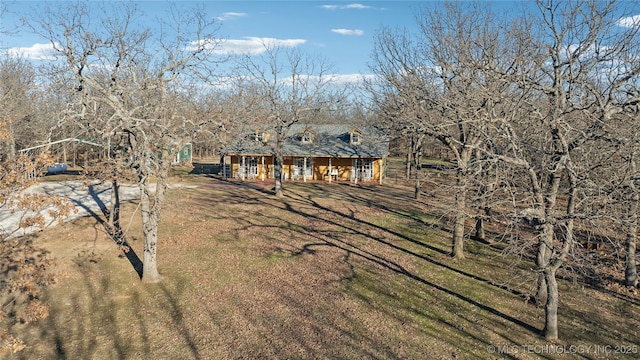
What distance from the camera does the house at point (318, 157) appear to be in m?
35.7

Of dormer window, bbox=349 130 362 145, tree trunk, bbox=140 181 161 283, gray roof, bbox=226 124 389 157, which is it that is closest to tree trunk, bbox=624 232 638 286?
tree trunk, bbox=140 181 161 283

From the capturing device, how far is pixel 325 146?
1458 inches

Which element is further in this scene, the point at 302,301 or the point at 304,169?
the point at 304,169

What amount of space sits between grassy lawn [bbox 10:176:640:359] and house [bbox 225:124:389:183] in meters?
15.6

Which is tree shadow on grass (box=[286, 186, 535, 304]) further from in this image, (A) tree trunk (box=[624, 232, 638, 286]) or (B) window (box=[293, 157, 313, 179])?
(B) window (box=[293, 157, 313, 179])

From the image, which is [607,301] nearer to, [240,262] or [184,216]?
[240,262]

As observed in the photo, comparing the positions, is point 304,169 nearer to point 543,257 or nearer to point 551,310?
point 543,257

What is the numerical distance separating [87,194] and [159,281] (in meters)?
16.3

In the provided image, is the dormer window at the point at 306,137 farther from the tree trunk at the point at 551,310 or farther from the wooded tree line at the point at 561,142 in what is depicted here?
the tree trunk at the point at 551,310

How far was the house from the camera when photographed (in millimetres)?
35719

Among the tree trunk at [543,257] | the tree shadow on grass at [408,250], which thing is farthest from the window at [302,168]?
the tree trunk at [543,257]

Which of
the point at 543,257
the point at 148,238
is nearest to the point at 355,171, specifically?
the point at 148,238

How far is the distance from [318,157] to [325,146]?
1303mm

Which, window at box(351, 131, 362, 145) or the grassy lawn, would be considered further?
window at box(351, 131, 362, 145)
